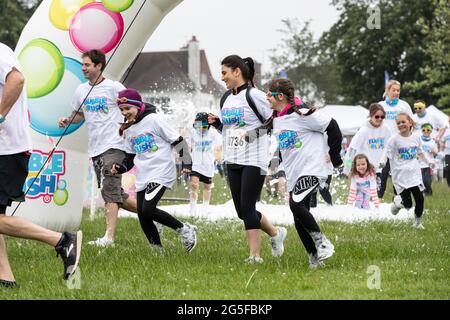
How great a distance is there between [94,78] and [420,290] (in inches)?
165

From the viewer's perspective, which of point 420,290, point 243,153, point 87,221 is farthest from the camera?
point 87,221

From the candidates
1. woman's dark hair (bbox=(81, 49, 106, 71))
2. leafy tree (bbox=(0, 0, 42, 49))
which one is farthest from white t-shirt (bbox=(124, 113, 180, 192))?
leafy tree (bbox=(0, 0, 42, 49))

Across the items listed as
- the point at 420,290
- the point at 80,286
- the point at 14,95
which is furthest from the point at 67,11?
the point at 420,290

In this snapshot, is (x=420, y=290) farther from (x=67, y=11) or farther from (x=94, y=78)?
(x=67, y=11)

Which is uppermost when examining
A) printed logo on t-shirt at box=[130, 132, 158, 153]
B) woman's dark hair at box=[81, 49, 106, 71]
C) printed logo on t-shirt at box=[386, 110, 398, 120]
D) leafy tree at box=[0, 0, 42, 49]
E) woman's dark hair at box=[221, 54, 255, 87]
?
woman's dark hair at box=[221, 54, 255, 87]

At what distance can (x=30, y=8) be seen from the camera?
4528 centimetres

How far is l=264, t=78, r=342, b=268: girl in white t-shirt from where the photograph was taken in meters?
6.43

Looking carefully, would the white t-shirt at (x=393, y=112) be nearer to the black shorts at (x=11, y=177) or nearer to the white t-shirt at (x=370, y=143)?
the white t-shirt at (x=370, y=143)

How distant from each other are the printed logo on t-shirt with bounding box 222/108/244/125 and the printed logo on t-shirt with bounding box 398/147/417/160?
3.82 meters

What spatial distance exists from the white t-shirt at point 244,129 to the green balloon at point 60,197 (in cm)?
238

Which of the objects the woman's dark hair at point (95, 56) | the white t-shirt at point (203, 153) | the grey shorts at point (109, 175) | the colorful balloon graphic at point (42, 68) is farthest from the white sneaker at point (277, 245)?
the white t-shirt at point (203, 153)

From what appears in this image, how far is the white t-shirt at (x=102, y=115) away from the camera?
8156mm

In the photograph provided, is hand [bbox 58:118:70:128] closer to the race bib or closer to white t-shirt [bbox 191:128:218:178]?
the race bib

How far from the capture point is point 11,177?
5555 mm
